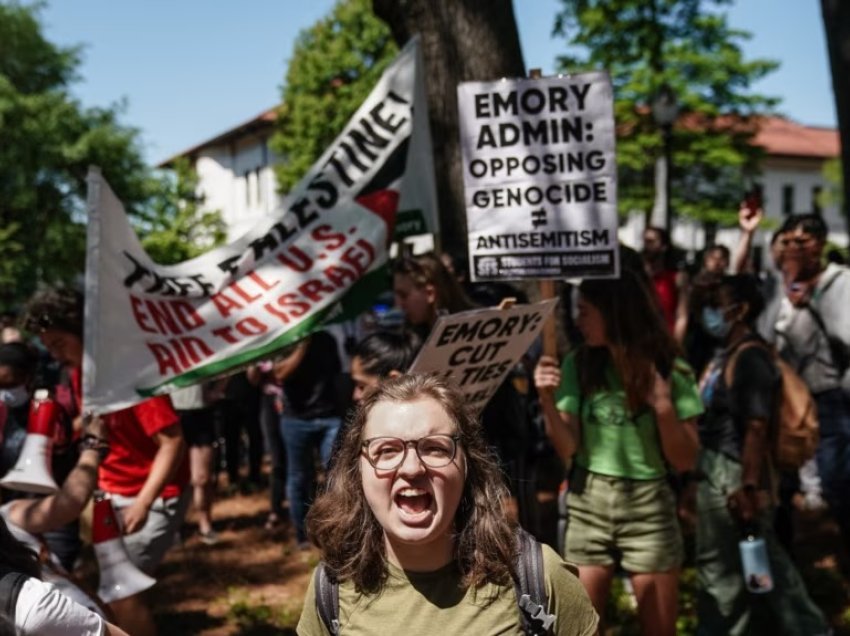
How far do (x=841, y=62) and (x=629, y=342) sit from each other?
305 centimetres

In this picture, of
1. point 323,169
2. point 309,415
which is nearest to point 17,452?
point 323,169

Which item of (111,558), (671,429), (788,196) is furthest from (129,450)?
(788,196)

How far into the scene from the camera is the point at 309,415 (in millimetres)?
6461

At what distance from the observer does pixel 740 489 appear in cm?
434

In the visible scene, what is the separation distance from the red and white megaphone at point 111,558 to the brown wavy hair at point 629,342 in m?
1.81

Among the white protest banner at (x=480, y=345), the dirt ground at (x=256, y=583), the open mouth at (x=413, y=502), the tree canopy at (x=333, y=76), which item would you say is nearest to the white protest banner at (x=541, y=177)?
the white protest banner at (x=480, y=345)

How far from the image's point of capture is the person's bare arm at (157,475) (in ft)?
13.2

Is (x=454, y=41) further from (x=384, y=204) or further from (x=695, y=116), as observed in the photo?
(x=695, y=116)

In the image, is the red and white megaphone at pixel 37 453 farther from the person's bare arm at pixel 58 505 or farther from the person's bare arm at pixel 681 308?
the person's bare arm at pixel 681 308

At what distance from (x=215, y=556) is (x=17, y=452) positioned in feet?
11.5

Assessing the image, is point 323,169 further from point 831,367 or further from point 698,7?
point 698,7

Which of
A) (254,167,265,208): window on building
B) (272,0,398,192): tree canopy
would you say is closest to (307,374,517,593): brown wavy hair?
(272,0,398,192): tree canopy

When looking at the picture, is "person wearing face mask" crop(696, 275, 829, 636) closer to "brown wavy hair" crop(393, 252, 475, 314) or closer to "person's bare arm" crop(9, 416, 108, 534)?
"brown wavy hair" crop(393, 252, 475, 314)

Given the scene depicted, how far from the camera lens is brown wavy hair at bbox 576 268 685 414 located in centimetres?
375
